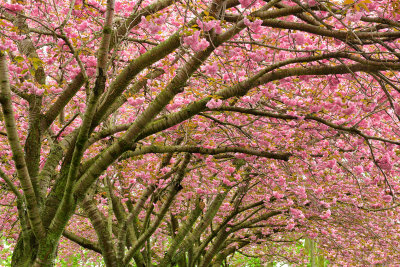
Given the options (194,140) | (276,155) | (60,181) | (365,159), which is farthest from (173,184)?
(365,159)

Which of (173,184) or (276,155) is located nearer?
(276,155)

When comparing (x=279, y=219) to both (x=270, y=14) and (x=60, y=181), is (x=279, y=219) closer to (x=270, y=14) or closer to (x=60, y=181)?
(x=60, y=181)

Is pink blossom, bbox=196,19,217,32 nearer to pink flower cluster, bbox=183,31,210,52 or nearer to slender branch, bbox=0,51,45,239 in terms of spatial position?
pink flower cluster, bbox=183,31,210,52

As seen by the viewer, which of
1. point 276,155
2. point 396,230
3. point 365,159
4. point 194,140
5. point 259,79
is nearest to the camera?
point 259,79

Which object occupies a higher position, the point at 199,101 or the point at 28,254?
the point at 199,101

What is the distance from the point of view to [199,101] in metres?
4.14

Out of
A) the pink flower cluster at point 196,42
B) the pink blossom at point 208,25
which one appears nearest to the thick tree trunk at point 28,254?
the pink flower cluster at point 196,42

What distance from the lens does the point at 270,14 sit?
358 cm

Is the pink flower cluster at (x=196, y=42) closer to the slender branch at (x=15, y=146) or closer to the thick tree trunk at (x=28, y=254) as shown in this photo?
the slender branch at (x=15, y=146)

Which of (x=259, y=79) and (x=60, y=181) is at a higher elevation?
(x=259, y=79)

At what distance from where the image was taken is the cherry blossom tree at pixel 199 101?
3.58 metres

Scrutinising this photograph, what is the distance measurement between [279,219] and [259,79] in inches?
300

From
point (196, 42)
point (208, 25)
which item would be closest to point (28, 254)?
point (196, 42)

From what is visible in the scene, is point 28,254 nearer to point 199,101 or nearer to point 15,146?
point 15,146
